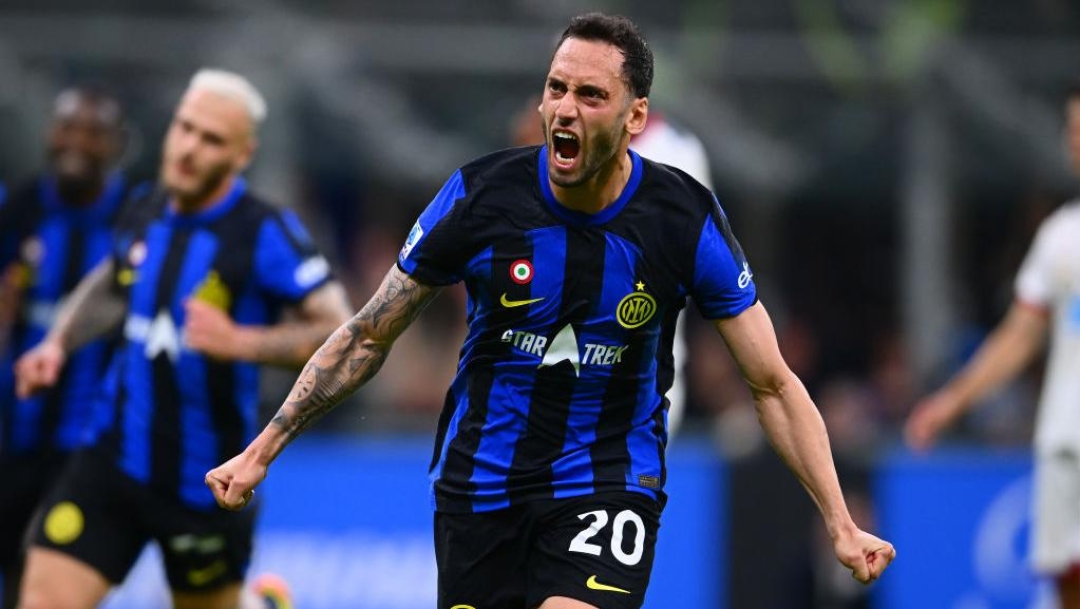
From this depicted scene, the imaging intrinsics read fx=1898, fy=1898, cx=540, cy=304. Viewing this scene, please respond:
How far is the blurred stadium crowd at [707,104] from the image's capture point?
1305 cm

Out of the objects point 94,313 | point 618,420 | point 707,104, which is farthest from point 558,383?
point 707,104

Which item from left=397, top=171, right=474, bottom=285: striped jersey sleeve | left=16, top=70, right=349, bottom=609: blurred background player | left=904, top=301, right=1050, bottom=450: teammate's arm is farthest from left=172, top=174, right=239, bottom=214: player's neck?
left=904, top=301, right=1050, bottom=450: teammate's arm

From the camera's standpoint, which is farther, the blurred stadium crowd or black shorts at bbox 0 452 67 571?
the blurred stadium crowd

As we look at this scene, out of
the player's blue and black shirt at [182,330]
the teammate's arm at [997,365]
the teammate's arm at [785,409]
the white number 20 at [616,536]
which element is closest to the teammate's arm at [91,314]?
the player's blue and black shirt at [182,330]

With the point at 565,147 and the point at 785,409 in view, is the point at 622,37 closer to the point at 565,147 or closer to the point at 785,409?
the point at 565,147

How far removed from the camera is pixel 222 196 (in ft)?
24.3

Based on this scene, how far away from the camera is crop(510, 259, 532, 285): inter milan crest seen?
216 inches

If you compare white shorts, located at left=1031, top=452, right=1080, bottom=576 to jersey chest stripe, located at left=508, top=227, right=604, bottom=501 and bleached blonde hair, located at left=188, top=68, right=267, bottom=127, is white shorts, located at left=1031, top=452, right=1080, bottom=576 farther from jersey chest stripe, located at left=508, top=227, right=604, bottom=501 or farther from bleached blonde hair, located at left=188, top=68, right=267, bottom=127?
bleached blonde hair, located at left=188, top=68, right=267, bottom=127

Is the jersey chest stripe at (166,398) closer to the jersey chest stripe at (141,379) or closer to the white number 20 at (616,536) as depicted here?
the jersey chest stripe at (141,379)

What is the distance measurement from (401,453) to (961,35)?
4.95 m

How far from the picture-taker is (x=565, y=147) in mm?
5352

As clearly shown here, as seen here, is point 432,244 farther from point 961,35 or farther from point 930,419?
point 961,35

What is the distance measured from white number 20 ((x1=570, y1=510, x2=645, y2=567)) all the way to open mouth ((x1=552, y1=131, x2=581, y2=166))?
3.42ft

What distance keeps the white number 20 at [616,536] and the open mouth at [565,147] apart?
41.1 inches
